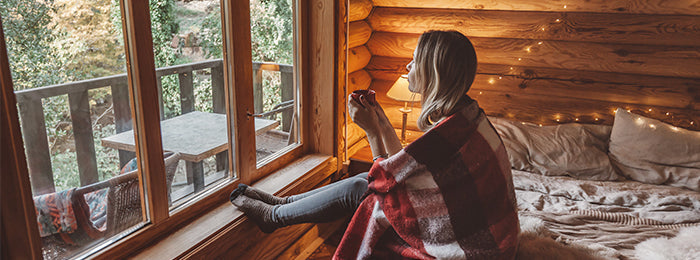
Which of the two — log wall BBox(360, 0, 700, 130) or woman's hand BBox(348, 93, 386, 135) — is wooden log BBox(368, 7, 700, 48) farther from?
woman's hand BBox(348, 93, 386, 135)

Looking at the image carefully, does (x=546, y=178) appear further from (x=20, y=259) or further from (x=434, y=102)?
(x=20, y=259)

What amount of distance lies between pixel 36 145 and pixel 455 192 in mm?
1300

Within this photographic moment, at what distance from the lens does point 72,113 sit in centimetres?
147

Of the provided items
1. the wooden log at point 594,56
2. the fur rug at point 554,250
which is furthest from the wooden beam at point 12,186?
the wooden log at point 594,56

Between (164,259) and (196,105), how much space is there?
0.66m

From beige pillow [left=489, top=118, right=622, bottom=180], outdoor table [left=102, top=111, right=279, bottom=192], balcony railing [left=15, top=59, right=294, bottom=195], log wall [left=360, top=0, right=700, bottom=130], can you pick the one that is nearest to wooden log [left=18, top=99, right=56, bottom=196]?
balcony railing [left=15, top=59, right=294, bottom=195]

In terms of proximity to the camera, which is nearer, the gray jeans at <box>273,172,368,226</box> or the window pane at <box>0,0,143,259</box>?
the window pane at <box>0,0,143,259</box>

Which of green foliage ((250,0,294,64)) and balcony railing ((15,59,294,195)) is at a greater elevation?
green foliage ((250,0,294,64))

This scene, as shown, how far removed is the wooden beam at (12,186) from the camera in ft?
4.05

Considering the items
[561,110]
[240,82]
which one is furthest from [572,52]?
[240,82]

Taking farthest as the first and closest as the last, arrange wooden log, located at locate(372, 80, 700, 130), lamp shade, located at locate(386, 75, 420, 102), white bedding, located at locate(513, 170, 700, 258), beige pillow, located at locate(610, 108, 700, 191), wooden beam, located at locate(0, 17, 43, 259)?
lamp shade, located at locate(386, 75, 420, 102) < wooden log, located at locate(372, 80, 700, 130) < beige pillow, located at locate(610, 108, 700, 191) < white bedding, located at locate(513, 170, 700, 258) < wooden beam, located at locate(0, 17, 43, 259)

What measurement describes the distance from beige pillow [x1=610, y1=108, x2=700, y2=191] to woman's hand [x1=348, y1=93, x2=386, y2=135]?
174 cm

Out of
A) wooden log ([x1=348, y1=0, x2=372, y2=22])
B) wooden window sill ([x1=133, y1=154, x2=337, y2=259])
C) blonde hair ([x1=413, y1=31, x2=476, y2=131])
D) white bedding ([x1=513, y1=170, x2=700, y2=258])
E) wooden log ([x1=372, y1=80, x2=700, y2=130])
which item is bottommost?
white bedding ([x1=513, y1=170, x2=700, y2=258])

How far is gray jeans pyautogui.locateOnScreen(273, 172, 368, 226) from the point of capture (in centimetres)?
205
